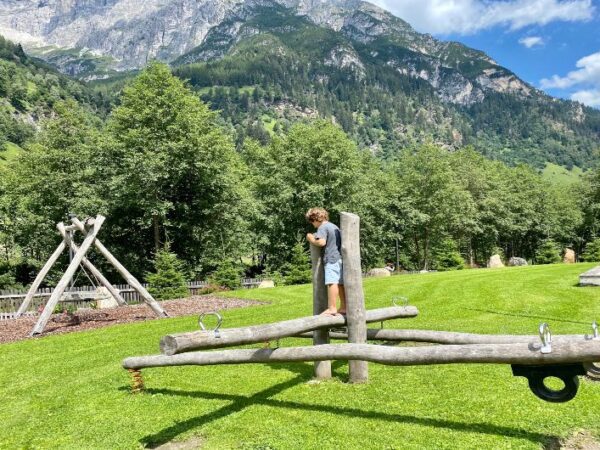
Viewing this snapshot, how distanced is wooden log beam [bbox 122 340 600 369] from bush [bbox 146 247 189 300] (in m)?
21.3

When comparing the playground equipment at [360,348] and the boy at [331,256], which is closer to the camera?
the playground equipment at [360,348]

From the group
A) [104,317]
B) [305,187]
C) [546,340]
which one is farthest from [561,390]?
[305,187]

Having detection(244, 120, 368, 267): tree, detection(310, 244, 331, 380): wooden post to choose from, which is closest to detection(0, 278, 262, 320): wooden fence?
detection(244, 120, 368, 267): tree

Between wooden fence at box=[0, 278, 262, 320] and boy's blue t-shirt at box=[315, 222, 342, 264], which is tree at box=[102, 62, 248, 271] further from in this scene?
boy's blue t-shirt at box=[315, 222, 342, 264]

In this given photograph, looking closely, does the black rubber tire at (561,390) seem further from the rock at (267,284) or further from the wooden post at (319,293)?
the rock at (267,284)

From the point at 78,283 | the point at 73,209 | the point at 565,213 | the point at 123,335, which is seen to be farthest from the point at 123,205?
the point at 565,213

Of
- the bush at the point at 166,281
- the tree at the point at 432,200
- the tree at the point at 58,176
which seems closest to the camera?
the bush at the point at 166,281

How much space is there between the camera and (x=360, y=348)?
20.9ft

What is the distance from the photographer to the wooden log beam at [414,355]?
15.5 ft

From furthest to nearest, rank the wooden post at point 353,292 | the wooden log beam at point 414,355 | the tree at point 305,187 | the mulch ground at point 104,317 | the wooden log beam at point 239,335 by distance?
the tree at point 305,187 < the mulch ground at point 104,317 < the wooden post at point 353,292 < the wooden log beam at point 239,335 < the wooden log beam at point 414,355

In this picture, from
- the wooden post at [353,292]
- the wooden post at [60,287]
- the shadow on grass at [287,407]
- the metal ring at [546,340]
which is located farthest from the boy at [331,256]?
the wooden post at [60,287]

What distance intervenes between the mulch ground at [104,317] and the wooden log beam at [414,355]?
41.5 feet

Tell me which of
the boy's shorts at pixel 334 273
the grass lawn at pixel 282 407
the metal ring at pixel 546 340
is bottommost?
the grass lawn at pixel 282 407

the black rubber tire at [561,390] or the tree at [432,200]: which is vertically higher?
the tree at [432,200]
